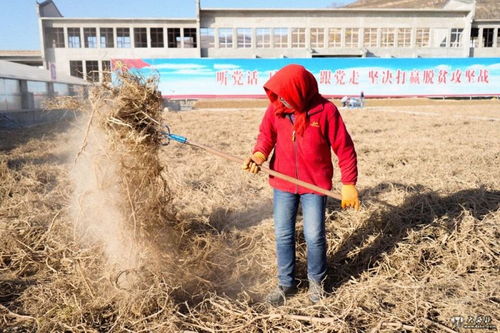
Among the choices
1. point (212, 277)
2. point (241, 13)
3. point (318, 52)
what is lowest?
point (212, 277)

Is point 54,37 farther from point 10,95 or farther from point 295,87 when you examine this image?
point 295,87

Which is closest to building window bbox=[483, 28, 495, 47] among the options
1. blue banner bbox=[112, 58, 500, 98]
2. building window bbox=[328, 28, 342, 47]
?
building window bbox=[328, 28, 342, 47]

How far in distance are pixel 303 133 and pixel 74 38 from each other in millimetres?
52028

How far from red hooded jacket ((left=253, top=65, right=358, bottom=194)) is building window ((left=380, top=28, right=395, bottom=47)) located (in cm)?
5064

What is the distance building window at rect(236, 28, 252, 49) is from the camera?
47906mm

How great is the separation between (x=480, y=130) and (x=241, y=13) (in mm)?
40834

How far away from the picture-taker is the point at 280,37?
48.4m

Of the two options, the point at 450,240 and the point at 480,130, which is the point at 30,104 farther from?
the point at 450,240

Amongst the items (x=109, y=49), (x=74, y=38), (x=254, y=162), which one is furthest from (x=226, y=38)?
(x=254, y=162)

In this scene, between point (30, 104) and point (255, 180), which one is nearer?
point (255, 180)

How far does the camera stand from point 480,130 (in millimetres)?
10750

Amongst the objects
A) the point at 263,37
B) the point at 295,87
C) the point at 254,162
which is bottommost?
the point at 254,162

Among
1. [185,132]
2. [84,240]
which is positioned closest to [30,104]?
[185,132]

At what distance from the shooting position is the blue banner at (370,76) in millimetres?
28688
